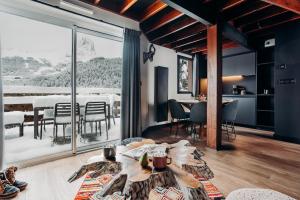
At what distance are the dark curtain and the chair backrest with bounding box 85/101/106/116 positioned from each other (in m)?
0.51

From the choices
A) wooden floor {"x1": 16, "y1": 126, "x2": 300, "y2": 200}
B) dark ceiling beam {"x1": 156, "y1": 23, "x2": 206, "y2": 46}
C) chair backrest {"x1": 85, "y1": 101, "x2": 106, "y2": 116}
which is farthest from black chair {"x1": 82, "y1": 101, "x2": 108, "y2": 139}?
dark ceiling beam {"x1": 156, "y1": 23, "x2": 206, "y2": 46}

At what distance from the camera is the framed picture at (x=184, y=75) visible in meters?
6.03

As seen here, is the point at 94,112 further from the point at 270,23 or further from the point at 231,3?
the point at 270,23

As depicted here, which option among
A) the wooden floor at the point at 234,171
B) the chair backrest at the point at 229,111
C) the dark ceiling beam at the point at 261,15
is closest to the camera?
the wooden floor at the point at 234,171

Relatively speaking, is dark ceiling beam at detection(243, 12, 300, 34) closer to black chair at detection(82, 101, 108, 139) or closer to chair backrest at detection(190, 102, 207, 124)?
chair backrest at detection(190, 102, 207, 124)

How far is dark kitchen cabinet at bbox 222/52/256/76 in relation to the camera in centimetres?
518

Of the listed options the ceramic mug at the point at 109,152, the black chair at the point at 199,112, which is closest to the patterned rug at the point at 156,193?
the ceramic mug at the point at 109,152

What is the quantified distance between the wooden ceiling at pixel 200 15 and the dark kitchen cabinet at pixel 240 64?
622mm

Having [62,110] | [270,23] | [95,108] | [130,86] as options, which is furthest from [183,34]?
[62,110]

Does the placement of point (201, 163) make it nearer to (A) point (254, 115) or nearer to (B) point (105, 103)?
(B) point (105, 103)

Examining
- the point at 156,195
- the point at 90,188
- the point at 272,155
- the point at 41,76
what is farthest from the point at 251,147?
the point at 41,76

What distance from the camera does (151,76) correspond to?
4.99 metres

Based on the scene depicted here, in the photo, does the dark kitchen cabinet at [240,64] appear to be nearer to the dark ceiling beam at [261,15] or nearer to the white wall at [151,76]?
the dark ceiling beam at [261,15]

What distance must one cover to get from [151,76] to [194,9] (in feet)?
7.73
